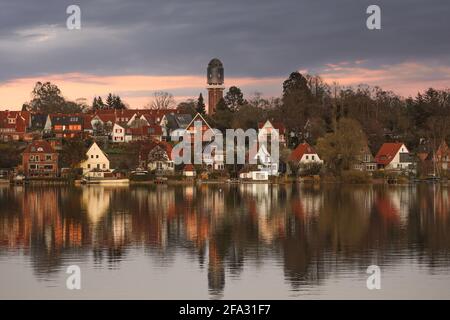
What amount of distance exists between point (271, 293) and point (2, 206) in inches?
1117

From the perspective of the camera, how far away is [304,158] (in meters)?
76.3

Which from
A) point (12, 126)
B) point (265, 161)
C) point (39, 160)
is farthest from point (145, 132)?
point (265, 161)

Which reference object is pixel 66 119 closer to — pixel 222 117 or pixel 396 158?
pixel 222 117

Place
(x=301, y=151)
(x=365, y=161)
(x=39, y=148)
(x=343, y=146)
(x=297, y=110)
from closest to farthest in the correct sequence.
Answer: (x=343, y=146), (x=39, y=148), (x=301, y=151), (x=365, y=161), (x=297, y=110)

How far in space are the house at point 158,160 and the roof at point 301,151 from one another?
34.5ft

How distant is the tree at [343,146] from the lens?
7262 cm

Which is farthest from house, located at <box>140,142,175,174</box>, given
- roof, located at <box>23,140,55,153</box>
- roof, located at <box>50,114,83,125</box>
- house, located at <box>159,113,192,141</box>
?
roof, located at <box>50,114,83,125</box>

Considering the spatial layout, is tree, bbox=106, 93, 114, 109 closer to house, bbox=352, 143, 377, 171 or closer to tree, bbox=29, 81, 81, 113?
tree, bbox=29, 81, 81, 113

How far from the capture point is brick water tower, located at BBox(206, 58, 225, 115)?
99438 mm

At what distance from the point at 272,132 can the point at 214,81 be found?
66.4ft

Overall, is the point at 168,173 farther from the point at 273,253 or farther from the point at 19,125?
the point at 273,253

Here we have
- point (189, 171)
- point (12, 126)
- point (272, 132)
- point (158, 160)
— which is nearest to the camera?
point (189, 171)

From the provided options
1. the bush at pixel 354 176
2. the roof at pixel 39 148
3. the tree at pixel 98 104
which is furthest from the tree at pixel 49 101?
the bush at pixel 354 176
